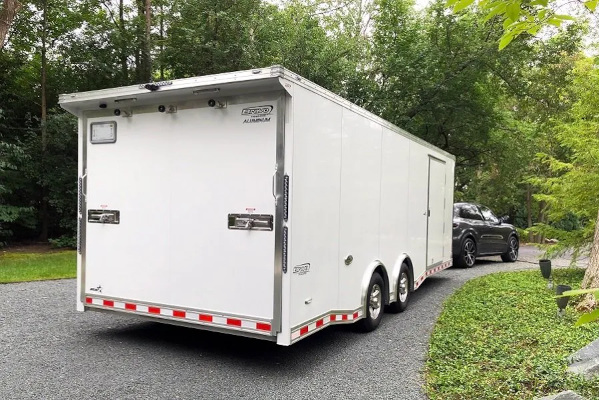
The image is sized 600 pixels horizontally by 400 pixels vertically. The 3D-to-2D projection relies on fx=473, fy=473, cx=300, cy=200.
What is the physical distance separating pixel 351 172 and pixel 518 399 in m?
2.70

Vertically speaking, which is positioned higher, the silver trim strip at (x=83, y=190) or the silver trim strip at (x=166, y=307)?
the silver trim strip at (x=83, y=190)

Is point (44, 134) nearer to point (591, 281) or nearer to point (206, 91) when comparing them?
point (206, 91)

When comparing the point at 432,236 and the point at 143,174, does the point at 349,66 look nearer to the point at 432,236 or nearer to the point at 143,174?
the point at 432,236

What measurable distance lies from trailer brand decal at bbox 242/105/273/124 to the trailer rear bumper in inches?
71.5

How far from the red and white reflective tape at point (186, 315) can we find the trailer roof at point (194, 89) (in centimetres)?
211

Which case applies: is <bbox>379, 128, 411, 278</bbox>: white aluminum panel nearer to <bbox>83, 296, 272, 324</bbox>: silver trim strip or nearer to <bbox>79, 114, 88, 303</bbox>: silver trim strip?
<bbox>83, 296, 272, 324</bbox>: silver trim strip

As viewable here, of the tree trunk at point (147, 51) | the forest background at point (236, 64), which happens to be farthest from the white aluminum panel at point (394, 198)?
the tree trunk at point (147, 51)

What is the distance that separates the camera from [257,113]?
436 cm

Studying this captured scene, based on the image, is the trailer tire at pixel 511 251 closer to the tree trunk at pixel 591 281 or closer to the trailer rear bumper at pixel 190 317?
the tree trunk at pixel 591 281

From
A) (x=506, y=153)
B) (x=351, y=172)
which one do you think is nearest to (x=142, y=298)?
(x=351, y=172)

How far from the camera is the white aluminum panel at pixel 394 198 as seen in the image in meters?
6.24

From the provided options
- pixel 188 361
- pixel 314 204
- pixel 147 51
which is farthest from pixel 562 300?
pixel 147 51

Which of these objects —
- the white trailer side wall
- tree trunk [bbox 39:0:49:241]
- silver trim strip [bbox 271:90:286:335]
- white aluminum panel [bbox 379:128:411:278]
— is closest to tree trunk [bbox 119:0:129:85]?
tree trunk [bbox 39:0:49:241]

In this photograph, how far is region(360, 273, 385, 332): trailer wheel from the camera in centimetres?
574
